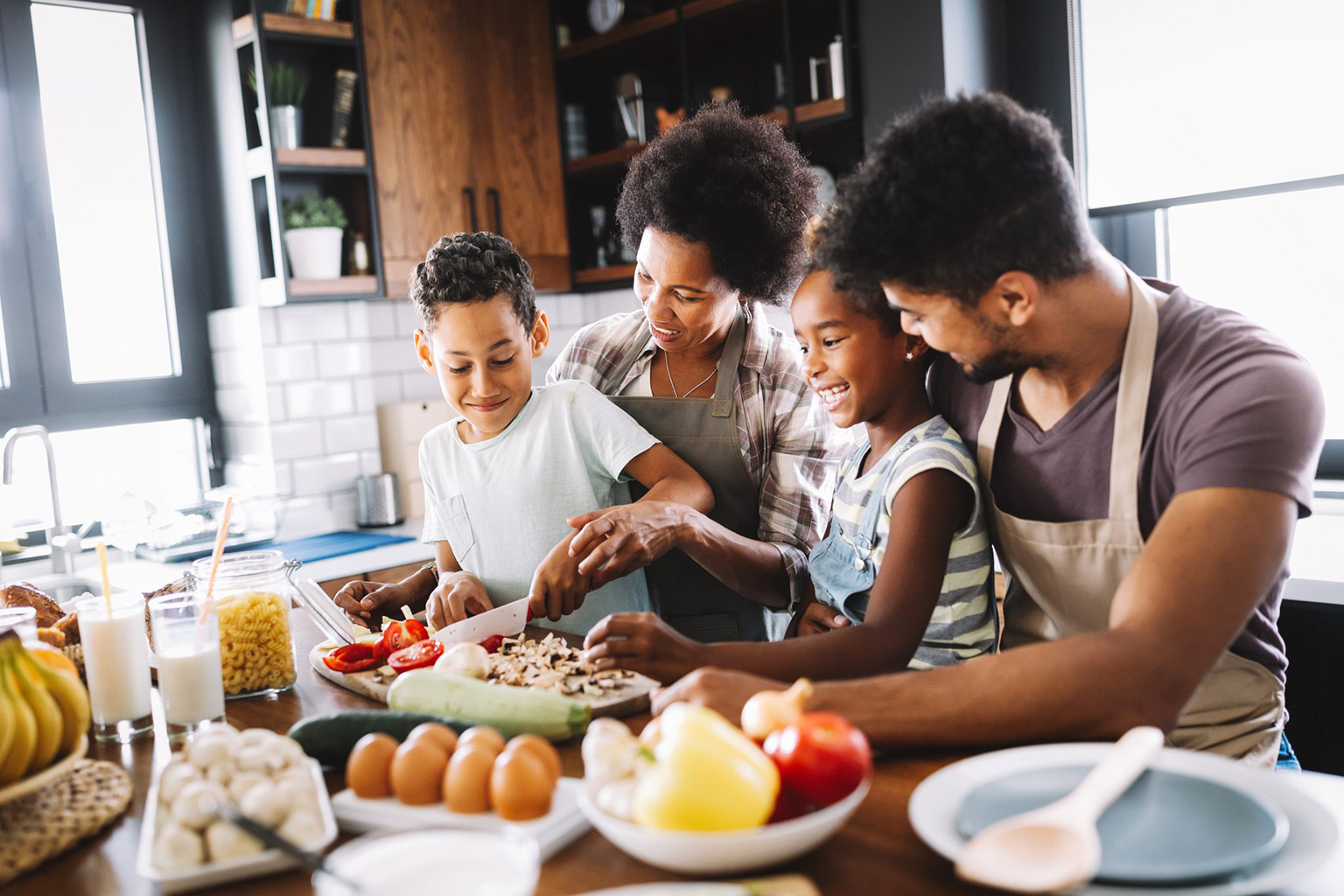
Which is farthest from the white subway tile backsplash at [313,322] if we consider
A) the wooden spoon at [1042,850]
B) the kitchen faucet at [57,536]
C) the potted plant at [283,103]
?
the wooden spoon at [1042,850]

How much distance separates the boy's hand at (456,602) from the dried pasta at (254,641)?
0.24m

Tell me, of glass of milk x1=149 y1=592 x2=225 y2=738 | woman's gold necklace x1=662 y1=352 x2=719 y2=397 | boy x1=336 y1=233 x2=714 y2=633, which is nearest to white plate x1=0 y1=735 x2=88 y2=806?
glass of milk x1=149 y1=592 x2=225 y2=738

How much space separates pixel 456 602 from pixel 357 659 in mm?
213

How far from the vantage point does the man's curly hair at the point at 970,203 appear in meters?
1.25

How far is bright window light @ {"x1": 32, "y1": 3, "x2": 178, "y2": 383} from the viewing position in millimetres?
3338

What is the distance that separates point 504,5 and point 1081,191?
2.13 m

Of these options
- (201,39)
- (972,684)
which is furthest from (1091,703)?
(201,39)

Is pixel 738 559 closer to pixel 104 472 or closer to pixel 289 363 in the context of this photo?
pixel 289 363

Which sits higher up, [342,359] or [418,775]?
[342,359]

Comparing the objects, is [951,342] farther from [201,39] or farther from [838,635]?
[201,39]

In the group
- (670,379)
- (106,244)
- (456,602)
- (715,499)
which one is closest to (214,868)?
(456,602)

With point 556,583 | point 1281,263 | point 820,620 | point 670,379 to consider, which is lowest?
point 820,620

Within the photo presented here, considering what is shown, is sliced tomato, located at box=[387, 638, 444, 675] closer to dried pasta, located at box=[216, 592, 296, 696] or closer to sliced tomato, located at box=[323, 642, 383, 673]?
sliced tomato, located at box=[323, 642, 383, 673]

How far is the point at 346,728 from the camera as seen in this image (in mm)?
1118
